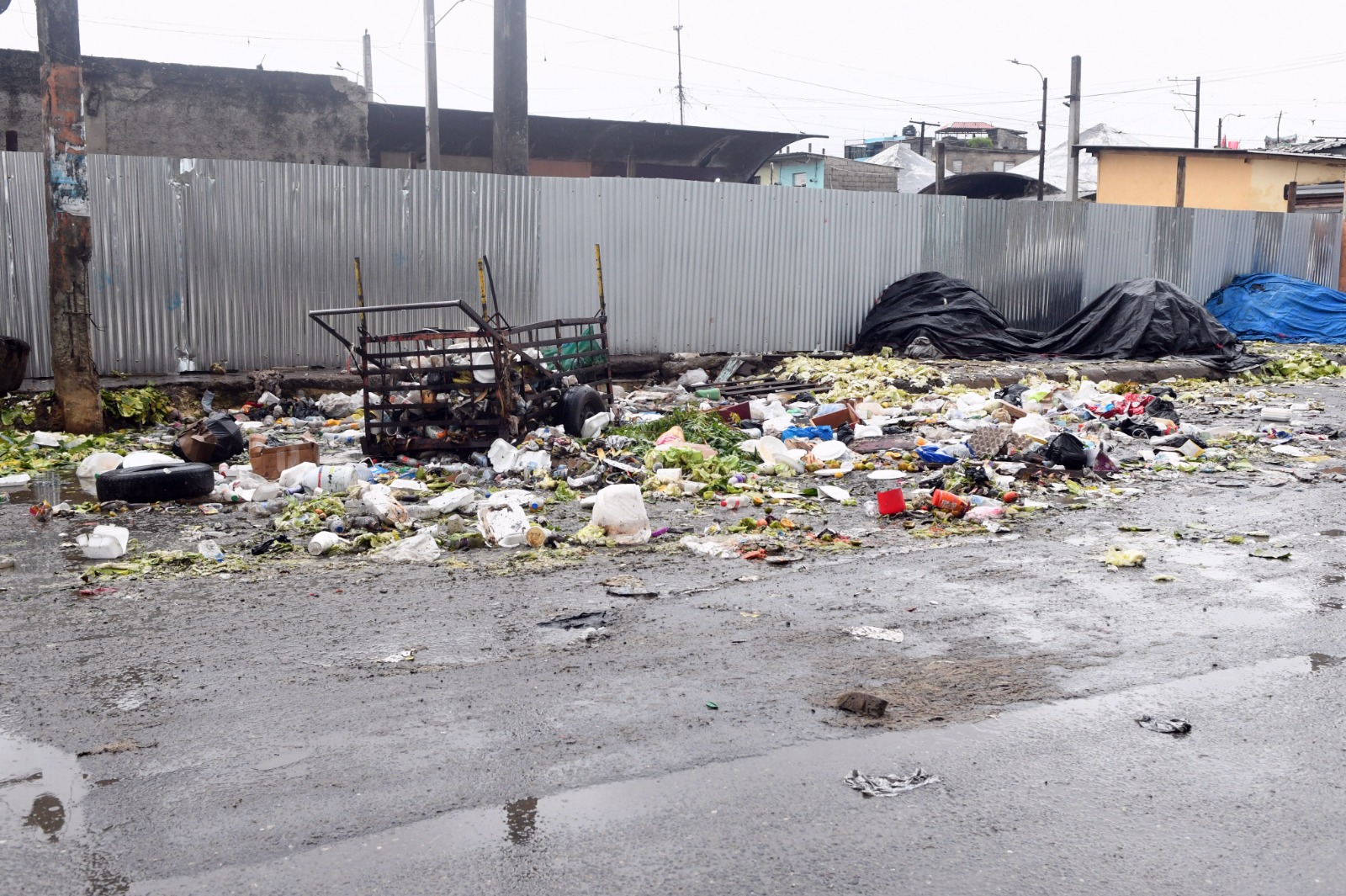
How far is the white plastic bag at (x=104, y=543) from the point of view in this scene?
18.9ft

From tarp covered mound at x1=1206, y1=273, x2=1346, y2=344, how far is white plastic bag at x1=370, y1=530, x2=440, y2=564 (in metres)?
17.3

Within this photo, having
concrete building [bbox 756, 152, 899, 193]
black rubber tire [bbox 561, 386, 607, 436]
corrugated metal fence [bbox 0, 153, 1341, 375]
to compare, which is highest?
concrete building [bbox 756, 152, 899, 193]

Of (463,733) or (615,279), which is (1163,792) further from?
(615,279)

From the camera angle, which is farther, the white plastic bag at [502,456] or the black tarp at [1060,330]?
the black tarp at [1060,330]

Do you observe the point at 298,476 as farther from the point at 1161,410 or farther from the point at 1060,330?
the point at 1060,330

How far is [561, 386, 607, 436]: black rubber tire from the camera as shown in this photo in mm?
9180

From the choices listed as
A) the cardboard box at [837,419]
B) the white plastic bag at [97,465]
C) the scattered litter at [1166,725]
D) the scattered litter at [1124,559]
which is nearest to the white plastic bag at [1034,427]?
the cardboard box at [837,419]

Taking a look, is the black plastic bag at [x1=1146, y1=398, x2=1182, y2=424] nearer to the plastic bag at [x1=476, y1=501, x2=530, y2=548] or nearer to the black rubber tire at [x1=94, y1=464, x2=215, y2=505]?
the plastic bag at [x1=476, y1=501, x2=530, y2=548]

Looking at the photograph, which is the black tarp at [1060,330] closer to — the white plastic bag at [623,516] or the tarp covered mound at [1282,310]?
the tarp covered mound at [1282,310]

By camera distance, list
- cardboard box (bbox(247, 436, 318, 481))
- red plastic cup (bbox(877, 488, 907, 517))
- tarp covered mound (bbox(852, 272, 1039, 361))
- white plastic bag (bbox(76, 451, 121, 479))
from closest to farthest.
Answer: red plastic cup (bbox(877, 488, 907, 517)), cardboard box (bbox(247, 436, 318, 481)), white plastic bag (bbox(76, 451, 121, 479)), tarp covered mound (bbox(852, 272, 1039, 361))

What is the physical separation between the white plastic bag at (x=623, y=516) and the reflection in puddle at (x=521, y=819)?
10.6 ft

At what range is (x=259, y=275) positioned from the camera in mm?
11805

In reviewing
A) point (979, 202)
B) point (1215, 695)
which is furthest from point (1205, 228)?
point (1215, 695)

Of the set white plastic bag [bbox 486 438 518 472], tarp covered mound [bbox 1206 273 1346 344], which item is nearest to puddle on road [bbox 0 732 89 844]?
white plastic bag [bbox 486 438 518 472]
